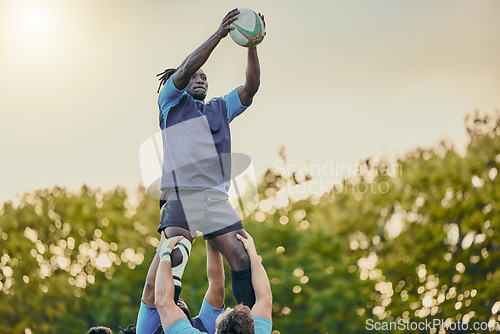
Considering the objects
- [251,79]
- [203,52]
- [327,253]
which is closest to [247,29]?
[203,52]

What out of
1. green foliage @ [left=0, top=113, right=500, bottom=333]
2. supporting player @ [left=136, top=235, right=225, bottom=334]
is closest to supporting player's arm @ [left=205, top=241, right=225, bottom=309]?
supporting player @ [left=136, top=235, right=225, bottom=334]

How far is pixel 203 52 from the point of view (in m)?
5.55

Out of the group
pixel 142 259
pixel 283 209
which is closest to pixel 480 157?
pixel 283 209

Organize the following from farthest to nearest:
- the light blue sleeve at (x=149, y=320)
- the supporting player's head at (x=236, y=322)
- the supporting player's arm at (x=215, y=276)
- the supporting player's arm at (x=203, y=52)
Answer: the supporting player's arm at (x=215, y=276) < the light blue sleeve at (x=149, y=320) < the supporting player's arm at (x=203, y=52) < the supporting player's head at (x=236, y=322)

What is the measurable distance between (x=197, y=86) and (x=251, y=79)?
0.50 metres

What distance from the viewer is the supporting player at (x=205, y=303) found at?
6082mm

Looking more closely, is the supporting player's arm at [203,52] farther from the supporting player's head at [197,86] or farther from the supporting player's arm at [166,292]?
the supporting player's arm at [166,292]

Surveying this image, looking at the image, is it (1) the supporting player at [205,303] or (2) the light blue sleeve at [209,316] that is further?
(2) the light blue sleeve at [209,316]

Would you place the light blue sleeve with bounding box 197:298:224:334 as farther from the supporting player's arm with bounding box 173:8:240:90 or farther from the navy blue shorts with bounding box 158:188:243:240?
the supporting player's arm with bounding box 173:8:240:90

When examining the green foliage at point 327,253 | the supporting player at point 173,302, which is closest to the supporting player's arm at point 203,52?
the supporting player at point 173,302

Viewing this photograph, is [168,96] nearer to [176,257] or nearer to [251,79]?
[251,79]

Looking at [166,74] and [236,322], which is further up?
[166,74]

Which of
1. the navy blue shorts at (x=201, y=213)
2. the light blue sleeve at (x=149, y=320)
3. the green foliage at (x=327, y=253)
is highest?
the navy blue shorts at (x=201, y=213)

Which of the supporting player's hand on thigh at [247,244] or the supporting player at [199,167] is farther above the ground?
the supporting player at [199,167]
